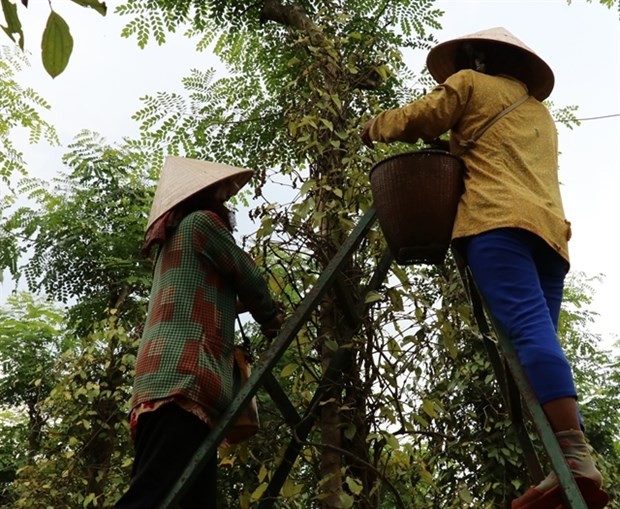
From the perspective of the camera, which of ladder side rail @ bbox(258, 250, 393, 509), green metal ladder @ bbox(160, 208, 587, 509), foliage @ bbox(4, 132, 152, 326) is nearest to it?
green metal ladder @ bbox(160, 208, 587, 509)

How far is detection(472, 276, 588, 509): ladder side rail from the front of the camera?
1829 millimetres

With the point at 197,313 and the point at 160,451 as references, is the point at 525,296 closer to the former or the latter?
the point at 197,313

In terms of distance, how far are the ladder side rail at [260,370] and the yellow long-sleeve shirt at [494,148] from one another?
39cm

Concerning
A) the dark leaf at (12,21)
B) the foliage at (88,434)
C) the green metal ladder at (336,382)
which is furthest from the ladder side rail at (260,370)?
the foliage at (88,434)

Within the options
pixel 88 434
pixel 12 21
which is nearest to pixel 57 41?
pixel 12 21

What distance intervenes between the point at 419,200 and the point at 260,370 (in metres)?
0.72

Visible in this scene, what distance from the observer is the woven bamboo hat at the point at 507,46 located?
2.54 m

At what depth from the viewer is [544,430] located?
6.36 feet

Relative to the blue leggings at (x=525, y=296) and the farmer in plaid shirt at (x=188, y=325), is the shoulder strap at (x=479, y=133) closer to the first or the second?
the blue leggings at (x=525, y=296)

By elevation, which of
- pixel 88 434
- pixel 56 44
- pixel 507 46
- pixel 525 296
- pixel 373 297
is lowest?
pixel 88 434

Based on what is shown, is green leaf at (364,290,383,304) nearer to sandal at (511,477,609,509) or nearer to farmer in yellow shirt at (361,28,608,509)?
farmer in yellow shirt at (361,28,608,509)

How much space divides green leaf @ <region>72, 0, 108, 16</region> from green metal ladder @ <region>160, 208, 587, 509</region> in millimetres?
1403

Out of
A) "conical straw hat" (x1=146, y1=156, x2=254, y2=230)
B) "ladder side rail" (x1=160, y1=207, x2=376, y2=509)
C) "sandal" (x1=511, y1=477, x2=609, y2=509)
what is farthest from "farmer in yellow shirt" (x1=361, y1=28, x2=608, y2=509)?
"conical straw hat" (x1=146, y1=156, x2=254, y2=230)

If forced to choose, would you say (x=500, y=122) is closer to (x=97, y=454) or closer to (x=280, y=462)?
(x=280, y=462)
